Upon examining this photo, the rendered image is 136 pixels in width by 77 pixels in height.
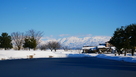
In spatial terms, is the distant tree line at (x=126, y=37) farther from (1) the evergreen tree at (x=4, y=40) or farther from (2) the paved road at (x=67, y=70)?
(1) the evergreen tree at (x=4, y=40)

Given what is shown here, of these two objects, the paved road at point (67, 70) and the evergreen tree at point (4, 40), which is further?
the evergreen tree at point (4, 40)

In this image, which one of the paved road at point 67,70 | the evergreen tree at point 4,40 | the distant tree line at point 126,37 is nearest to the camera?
the paved road at point 67,70

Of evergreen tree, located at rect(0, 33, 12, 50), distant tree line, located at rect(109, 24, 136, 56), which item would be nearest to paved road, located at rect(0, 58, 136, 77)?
distant tree line, located at rect(109, 24, 136, 56)

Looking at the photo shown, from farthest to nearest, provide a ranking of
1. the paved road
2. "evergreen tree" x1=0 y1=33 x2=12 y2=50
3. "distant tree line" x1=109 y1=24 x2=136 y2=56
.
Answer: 1. "evergreen tree" x1=0 y1=33 x2=12 y2=50
2. "distant tree line" x1=109 y1=24 x2=136 y2=56
3. the paved road

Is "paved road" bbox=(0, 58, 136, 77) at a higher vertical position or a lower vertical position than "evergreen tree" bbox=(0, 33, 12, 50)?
lower

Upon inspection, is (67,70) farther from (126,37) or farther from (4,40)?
(4,40)

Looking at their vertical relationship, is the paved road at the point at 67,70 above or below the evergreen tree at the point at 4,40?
below

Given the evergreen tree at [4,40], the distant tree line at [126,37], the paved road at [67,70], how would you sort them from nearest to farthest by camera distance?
the paved road at [67,70]
the distant tree line at [126,37]
the evergreen tree at [4,40]

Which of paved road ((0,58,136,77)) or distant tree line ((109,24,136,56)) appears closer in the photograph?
paved road ((0,58,136,77))

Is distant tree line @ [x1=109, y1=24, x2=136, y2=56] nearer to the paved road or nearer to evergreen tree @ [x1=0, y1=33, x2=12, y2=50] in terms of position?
the paved road

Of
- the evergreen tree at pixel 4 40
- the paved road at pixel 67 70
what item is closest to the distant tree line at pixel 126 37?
the paved road at pixel 67 70

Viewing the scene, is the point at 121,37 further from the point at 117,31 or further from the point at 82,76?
the point at 82,76

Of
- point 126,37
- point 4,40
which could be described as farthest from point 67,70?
point 4,40

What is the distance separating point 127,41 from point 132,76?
24.1m
